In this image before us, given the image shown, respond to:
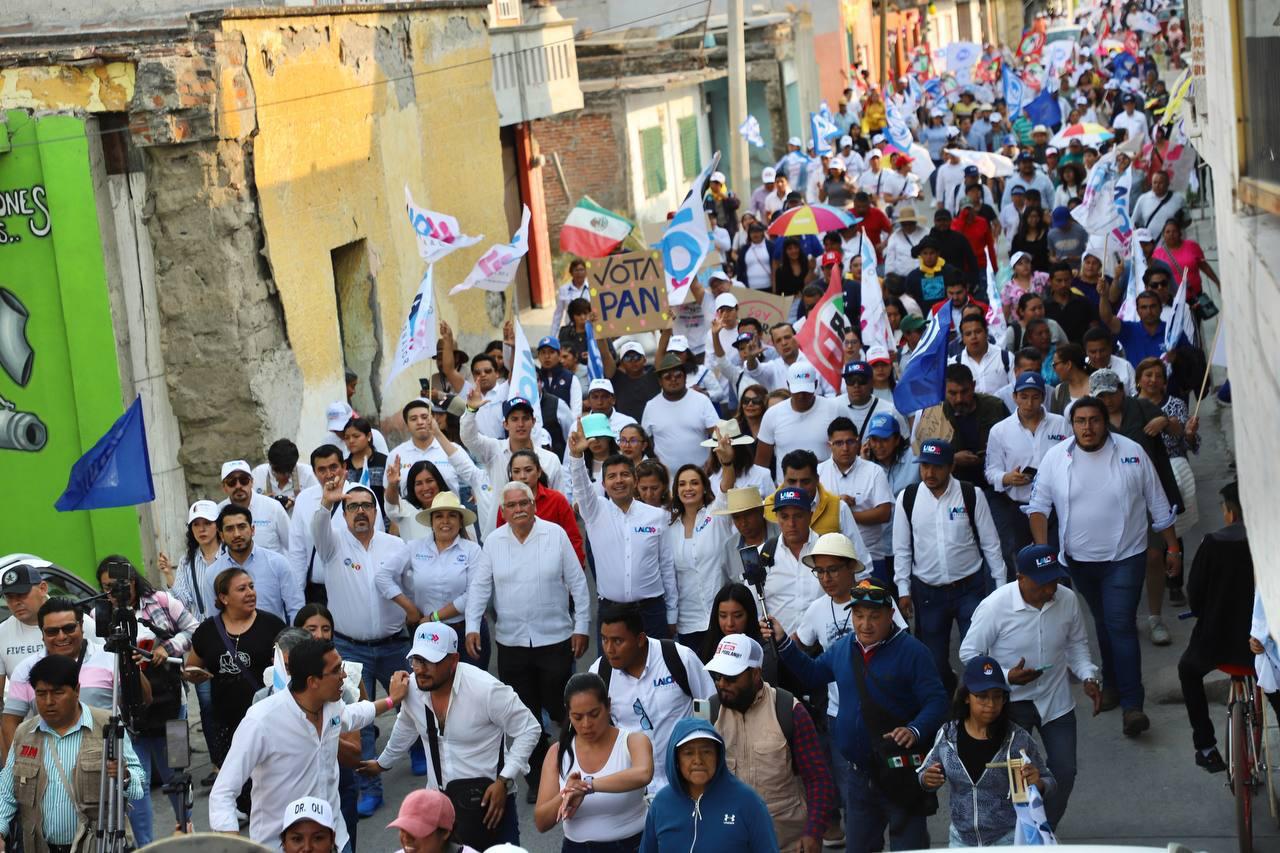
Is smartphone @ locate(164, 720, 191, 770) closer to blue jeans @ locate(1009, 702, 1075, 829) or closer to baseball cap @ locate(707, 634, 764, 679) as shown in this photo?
baseball cap @ locate(707, 634, 764, 679)

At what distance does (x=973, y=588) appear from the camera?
9.44m

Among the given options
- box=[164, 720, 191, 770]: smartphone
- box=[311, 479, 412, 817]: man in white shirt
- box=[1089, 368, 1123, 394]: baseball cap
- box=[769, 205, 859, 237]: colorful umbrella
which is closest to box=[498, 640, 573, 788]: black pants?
box=[311, 479, 412, 817]: man in white shirt

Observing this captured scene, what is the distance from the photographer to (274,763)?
23.1ft

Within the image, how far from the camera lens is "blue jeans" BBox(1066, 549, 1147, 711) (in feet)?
30.5

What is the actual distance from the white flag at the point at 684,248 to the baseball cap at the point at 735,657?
29.3ft

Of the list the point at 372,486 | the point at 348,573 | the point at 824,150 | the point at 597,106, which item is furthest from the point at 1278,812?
the point at 597,106

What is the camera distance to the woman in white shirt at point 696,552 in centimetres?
933

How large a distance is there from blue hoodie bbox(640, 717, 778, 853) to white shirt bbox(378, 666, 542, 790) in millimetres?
1311

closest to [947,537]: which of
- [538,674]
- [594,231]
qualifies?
[538,674]

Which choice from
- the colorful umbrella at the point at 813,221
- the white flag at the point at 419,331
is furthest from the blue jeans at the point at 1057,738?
the colorful umbrella at the point at 813,221

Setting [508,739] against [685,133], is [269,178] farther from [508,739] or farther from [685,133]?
[685,133]

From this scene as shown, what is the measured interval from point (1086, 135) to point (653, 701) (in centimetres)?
2068

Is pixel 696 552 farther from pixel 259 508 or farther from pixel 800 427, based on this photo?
pixel 259 508

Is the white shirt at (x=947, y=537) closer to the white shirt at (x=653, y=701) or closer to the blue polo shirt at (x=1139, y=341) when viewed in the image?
the white shirt at (x=653, y=701)
